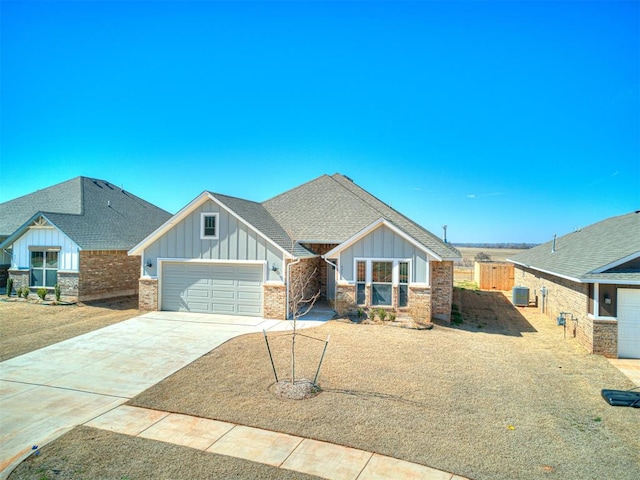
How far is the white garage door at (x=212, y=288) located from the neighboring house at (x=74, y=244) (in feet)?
16.1

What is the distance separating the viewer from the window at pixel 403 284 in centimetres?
1470

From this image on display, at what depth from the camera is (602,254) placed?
512 inches

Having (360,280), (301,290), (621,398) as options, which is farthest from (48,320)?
(621,398)

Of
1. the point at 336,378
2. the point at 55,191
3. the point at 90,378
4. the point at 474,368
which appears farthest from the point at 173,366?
the point at 55,191

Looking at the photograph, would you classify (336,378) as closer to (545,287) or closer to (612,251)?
Result: (612,251)

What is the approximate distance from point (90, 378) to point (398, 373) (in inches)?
277

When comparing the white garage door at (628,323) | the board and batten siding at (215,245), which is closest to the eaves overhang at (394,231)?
the board and batten siding at (215,245)

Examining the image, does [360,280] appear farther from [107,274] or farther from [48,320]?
[107,274]

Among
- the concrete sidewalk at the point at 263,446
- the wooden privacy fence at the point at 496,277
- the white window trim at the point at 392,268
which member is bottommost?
the concrete sidewalk at the point at 263,446

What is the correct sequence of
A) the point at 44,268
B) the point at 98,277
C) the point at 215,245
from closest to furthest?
the point at 215,245
the point at 44,268
the point at 98,277

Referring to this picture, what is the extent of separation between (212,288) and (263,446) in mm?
10768

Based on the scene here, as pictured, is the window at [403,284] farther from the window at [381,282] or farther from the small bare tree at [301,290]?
the small bare tree at [301,290]

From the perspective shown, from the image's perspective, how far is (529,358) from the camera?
10.9 m

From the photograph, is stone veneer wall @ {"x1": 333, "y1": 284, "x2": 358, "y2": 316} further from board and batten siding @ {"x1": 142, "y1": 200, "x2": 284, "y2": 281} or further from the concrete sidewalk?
the concrete sidewalk
